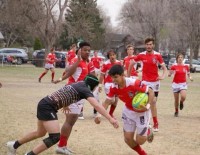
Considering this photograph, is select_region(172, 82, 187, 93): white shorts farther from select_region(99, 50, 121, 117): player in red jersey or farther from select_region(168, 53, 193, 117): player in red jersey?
select_region(99, 50, 121, 117): player in red jersey

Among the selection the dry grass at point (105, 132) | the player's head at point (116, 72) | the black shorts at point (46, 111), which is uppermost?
the player's head at point (116, 72)

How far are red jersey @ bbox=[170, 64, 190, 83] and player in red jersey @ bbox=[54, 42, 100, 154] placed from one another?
446 cm

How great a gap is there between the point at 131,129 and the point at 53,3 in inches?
1847

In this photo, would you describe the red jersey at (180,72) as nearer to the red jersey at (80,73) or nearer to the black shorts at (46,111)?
the red jersey at (80,73)

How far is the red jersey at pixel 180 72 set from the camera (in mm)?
14858

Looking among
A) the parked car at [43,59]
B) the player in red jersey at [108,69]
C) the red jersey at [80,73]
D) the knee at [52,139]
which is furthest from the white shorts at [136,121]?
the parked car at [43,59]

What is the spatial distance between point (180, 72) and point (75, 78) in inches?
208

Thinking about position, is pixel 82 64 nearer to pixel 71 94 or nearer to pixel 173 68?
pixel 71 94

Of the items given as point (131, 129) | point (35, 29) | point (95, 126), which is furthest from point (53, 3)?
point (131, 129)

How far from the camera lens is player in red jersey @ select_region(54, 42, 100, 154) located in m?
9.08

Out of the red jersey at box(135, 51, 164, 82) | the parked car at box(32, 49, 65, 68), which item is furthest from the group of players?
the parked car at box(32, 49, 65, 68)

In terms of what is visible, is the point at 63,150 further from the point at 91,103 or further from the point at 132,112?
the point at 91,103

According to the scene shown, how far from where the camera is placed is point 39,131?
7805 millimetres

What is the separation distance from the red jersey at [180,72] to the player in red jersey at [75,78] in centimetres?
446
